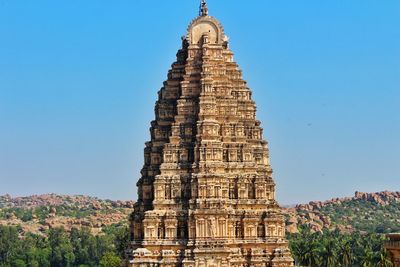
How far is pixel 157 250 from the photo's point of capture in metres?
49.1

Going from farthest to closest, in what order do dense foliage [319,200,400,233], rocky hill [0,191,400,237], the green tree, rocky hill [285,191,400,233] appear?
dense foliage [319,200,400,233], rocky hill [0,191,400,237], rocky hill [285,191,400,233], the green tree

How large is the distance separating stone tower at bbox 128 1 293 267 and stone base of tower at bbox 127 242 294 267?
5cm

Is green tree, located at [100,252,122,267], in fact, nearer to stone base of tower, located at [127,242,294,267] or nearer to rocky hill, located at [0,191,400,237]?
stone base of tower, located at [127,242,294,267]

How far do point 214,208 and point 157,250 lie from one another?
3.73 meters

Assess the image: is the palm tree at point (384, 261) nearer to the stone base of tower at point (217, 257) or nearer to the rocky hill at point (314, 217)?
the stone base of tower at point (217, 257)

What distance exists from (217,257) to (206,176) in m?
4.29

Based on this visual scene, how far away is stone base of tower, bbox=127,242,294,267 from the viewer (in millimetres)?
48156

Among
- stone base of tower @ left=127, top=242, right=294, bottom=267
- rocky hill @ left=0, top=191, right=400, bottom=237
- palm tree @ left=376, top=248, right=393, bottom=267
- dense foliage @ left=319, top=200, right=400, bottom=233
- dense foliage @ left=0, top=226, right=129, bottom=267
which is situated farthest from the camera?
dense foliage @ left=319, top=200, right=400, bottom=233

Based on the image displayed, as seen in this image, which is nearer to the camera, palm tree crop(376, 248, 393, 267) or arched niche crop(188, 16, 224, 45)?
arched niche crop(188, 16, 224, 45)

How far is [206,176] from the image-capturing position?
49219 millimetres

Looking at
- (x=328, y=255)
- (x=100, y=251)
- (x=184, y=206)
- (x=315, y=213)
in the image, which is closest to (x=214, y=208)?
(x=184, y=206)

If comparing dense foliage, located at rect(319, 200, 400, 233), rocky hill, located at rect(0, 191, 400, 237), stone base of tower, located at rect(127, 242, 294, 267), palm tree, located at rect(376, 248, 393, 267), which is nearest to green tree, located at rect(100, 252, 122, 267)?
palm tree, located at rect(376, 248, 393, 267)

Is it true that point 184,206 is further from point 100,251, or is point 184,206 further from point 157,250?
point 100,251

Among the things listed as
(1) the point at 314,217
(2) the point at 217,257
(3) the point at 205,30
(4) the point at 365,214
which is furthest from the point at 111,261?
(4) the point at 365,214
